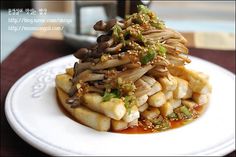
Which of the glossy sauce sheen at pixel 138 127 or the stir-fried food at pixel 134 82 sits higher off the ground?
the stir-fried food at pixel 134 82

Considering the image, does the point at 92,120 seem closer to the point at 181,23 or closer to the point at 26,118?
the point at 26,118

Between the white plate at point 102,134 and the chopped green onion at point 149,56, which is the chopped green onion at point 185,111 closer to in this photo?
the white plate at point 102,134

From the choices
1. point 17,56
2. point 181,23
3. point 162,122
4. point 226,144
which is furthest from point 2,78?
point 181,23

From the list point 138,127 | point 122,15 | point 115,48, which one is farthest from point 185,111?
point 122,15

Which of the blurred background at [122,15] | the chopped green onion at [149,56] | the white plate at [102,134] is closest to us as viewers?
the white plate at [102,134]

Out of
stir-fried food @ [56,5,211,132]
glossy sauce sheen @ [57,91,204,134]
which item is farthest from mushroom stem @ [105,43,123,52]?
glossy sauce sheen @ [57,91,204,134]

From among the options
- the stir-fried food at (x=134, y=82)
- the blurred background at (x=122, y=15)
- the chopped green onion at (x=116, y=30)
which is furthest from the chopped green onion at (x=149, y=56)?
the blurred background at (x=122, y=15)

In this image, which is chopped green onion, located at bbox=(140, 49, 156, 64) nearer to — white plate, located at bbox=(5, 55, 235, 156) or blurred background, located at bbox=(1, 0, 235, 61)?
white plate, located at bbox=(5, 55, 235, 156)
